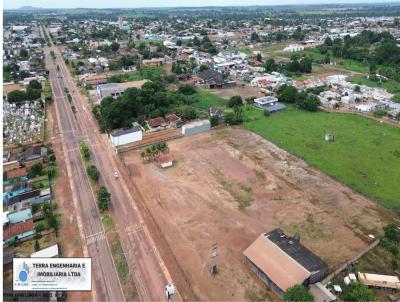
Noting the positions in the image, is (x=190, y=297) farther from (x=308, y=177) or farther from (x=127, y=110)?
(x=127, y=110)

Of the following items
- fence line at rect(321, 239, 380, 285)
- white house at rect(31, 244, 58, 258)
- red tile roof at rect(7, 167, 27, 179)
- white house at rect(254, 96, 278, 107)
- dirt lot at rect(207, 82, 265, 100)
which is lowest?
fence line at rect(321, 239, 380, 285)

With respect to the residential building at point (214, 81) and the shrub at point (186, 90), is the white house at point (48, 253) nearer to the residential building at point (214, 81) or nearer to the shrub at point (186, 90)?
the shrub at point (186, 90)

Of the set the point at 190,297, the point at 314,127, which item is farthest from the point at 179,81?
the point at 190,297

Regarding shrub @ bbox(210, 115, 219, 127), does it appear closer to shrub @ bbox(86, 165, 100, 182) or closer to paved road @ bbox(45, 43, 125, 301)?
paved road @ bbox(45, 43, 125, 301)

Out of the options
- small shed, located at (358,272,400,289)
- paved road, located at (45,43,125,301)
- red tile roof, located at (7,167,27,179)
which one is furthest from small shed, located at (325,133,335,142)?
red tile roof, located at (7,167,27,179)

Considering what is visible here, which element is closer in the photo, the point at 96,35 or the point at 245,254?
the point at 245,254

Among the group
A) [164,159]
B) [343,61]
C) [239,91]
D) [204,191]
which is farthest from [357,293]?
[343,61]

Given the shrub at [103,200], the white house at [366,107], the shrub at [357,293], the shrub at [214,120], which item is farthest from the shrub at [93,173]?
the white house at [366,107]
